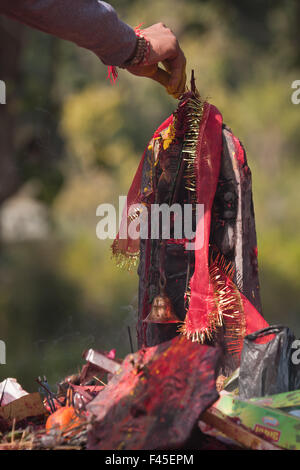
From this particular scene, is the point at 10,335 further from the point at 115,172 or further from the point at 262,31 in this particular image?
the point at 262,31

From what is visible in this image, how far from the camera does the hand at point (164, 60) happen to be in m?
1.97

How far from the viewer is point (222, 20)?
21.2ft

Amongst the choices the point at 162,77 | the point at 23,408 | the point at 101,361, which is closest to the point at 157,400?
the point at 101,361

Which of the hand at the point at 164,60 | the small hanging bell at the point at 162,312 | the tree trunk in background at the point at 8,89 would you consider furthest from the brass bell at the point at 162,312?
the tree trunk in background at the point at 8,89

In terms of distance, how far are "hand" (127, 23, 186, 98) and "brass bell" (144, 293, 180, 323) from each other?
0.86m

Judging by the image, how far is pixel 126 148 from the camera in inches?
279

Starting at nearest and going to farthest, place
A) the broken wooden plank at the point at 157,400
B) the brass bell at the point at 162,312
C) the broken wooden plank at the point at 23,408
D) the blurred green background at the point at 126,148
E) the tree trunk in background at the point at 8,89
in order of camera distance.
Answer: the broken wooden plank at the point at 157,400, the broken wooden plank at the point at 23,408, the brass bell at the point at 162,312, the tree trunk in background at the point at 8,89, the blurred green background at the point at 126,148

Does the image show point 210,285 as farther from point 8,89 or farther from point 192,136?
point 8,89

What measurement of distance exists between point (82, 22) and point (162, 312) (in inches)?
43.7

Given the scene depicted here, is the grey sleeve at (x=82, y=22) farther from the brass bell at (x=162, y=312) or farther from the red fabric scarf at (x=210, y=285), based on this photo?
the brass bell at (x=162, y=312)

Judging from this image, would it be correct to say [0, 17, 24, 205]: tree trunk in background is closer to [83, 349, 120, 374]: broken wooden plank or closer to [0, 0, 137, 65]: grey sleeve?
[0, 0, 137, 65]: grey sleeve

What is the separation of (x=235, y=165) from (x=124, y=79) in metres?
5.85

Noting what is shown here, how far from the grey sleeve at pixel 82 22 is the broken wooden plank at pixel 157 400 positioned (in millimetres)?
982

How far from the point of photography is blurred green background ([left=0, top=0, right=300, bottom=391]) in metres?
6.39
